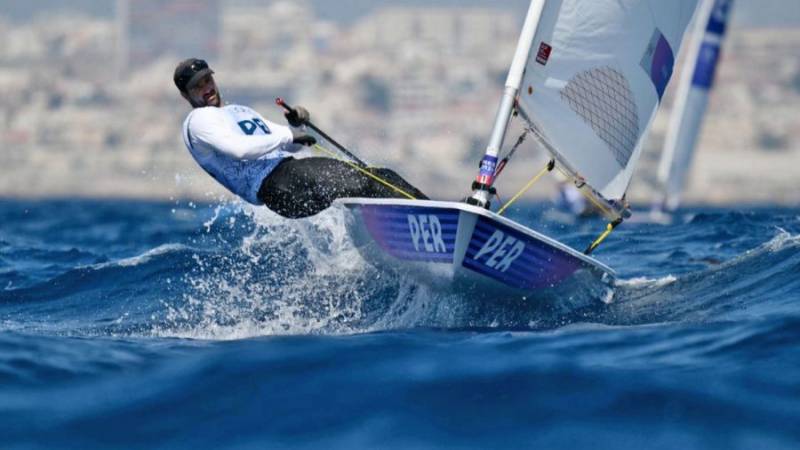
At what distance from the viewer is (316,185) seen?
6.22m

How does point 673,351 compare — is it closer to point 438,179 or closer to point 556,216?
point 556,216

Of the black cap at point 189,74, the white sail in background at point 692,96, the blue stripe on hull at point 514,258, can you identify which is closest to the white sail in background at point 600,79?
the blue stripe on hull at point 514,258

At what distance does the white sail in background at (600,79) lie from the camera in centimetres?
620

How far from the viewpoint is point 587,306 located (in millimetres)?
6047

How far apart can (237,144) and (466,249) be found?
1290 mm

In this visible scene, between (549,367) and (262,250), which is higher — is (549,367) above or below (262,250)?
below

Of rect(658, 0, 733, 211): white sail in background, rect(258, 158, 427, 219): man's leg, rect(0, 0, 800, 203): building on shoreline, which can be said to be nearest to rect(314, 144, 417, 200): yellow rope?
rect(258, 158, 427, 219): man's leg

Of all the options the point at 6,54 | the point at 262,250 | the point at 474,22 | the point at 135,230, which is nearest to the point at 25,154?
the point at 6,54

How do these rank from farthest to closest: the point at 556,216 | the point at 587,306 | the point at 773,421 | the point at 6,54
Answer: the point at 6,54
the point at 556,216
the point at 587,306
the point at 773,421

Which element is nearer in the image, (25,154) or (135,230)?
(135,230)

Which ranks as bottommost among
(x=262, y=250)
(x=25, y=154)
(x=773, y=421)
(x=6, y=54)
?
(x=773, y=421)

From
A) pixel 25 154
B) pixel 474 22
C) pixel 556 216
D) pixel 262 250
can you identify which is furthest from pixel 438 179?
pixel 262 250

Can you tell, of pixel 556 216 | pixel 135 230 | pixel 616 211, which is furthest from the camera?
pixel 556 216

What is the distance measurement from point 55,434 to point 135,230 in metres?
9.84
